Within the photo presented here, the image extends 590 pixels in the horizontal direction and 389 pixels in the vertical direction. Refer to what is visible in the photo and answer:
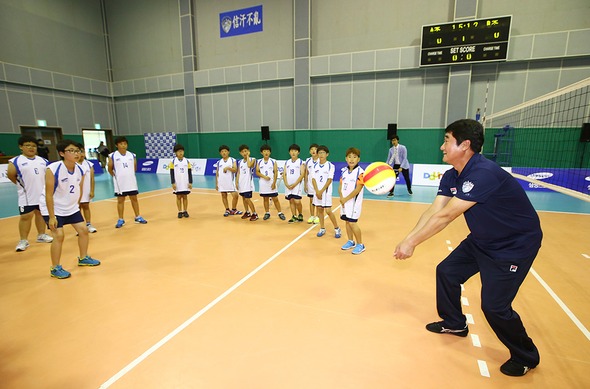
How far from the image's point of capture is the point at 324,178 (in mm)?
6281

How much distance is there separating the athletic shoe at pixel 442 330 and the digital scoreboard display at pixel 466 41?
12.8 meters

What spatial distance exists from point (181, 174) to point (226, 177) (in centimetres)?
115

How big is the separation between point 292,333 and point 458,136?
2.47 meters

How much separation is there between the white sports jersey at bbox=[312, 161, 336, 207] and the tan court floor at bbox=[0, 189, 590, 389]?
943mm

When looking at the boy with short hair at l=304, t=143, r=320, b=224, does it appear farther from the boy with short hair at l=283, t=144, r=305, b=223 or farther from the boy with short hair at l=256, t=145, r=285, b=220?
the boy with short hair at l=256, t=145, r=285, b=220

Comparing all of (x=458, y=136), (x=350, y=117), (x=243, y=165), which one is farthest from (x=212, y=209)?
(x=350, y=117)

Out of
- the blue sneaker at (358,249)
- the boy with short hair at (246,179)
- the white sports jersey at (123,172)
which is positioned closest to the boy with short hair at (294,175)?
the boy with short hair at (246,179)

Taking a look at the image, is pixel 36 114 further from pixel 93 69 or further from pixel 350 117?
pixel 350 117

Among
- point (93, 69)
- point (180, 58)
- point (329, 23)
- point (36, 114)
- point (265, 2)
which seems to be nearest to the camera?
point (329, 23)

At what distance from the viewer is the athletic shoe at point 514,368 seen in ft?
8.16

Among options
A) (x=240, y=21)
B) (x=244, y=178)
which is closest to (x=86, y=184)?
(x=244, y=178)

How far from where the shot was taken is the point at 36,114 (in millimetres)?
17266

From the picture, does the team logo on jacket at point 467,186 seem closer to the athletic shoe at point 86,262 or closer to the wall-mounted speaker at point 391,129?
the athletic shoe at point 86,262

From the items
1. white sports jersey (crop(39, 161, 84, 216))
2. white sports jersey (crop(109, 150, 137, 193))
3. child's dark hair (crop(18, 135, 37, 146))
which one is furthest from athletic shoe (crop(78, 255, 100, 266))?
white sports jersey (crop(109, 150, 137, 193))
